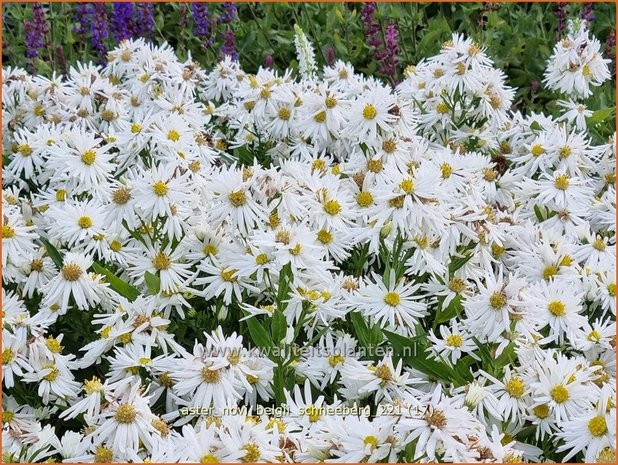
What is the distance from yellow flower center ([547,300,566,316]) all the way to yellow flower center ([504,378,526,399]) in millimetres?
226

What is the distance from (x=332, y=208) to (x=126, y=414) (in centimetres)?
72

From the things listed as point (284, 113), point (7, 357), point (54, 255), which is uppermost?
point (284, 113)

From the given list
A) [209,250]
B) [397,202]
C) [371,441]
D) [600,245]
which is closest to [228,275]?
[209,250]

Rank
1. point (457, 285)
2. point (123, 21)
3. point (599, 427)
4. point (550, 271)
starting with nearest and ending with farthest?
point (599, 427), point (457, 285), point (550, 271), point (123, 21)

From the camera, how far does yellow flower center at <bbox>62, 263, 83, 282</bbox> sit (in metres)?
2.19

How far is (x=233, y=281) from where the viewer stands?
218 centimetres

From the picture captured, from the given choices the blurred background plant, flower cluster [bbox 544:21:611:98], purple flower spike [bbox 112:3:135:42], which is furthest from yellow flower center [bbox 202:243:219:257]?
purple flower spike [bbox 112:3:135:42]

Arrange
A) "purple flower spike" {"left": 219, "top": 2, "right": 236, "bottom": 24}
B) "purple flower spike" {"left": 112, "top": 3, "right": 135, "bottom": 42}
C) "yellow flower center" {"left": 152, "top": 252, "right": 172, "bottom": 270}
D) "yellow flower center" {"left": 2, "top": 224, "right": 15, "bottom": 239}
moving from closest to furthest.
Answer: "yellow flower center" {"left": 152, "top": 252, "right": 172, "bottom": 270}, "yellow flower center" {"left": 2, "top": 224, "right": 15, "bottom": 239}, "purple flower spike" {"left": 112, "top": 3, "right": 135, "bottom": 42}, "purple flower spike" {"left": 219, "top": 2, "right": 236, "bottom": 24}

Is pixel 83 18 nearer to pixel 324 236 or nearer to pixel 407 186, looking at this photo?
pixel 324 236

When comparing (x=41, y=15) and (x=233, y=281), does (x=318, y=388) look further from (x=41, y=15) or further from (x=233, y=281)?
(x=41, y=15)

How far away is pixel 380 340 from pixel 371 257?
17.9 inches

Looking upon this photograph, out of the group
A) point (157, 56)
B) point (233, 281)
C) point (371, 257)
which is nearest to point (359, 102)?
point (371, 257)

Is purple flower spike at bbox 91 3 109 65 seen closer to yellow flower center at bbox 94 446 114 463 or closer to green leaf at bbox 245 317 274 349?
green leaf at bbox 245 317 274 349

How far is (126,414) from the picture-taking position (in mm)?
1796
